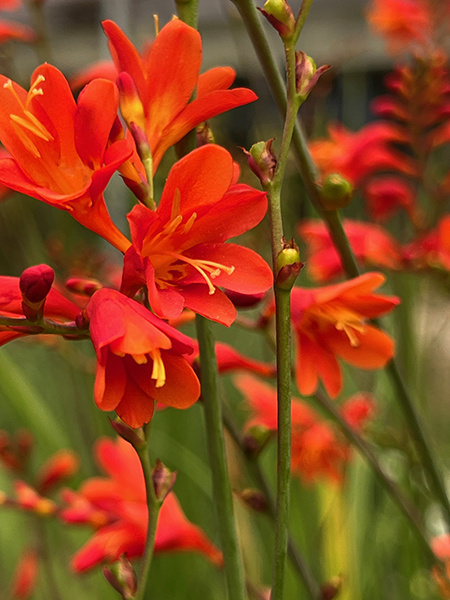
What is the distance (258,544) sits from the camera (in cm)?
105

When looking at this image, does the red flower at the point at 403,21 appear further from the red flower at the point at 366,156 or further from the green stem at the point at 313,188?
the green stem at the point at 313,188

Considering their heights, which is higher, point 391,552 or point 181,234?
point 181,234

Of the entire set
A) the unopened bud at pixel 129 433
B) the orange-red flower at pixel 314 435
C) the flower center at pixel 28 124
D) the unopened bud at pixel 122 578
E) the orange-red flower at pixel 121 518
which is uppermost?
the flower center at pixel 28 124

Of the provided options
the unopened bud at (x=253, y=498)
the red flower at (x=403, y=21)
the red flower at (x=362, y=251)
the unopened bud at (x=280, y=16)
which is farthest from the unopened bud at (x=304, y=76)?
the red flower at (x=403, y=21)

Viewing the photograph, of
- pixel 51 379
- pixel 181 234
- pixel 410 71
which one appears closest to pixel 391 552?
pixel 410 71

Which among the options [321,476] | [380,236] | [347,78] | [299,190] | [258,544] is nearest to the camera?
[380,236]

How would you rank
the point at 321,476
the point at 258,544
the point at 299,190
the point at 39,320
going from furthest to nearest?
the point at 299,190
the point at 258,544
the point at 321,476
the point at 39,320

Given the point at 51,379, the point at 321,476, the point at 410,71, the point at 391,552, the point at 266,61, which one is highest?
the point at 266,61

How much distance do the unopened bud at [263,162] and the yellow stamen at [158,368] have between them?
0.09 m

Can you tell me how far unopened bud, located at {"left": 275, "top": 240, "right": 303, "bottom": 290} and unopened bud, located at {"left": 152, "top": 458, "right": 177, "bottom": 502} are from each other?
0.36 ft

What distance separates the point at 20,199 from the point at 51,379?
2.33 ft

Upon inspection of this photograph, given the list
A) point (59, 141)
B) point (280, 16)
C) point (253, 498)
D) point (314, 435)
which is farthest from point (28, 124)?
point (314, 435)

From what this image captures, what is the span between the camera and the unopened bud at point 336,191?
354 millimetres

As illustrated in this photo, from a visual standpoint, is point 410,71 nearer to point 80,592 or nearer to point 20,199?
point 20,199
